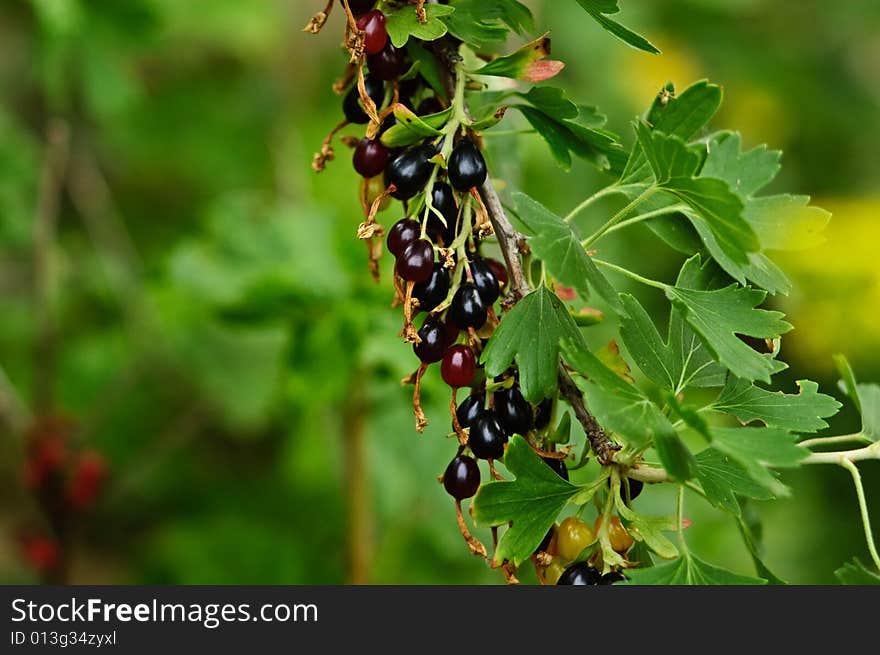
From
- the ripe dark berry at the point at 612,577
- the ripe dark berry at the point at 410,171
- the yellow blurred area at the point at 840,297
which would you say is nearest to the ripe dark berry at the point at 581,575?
the ripe dark berry at the point at 612,577

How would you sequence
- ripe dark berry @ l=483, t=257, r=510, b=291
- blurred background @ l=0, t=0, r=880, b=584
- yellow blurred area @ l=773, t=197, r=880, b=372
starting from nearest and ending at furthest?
ripe dark berry @ l=483, t=257, r=510, b=291, blurred background @ l=0, t=0, r=880, b=584, yellow blurred area @ l=773, t=197, r=880, b=372

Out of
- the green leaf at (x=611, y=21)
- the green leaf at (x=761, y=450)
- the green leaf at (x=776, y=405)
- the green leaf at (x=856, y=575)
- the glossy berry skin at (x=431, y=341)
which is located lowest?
the green leaf at (x=856, y=575)

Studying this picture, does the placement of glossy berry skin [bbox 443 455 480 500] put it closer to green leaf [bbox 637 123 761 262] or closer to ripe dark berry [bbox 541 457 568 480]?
ripe dark berry [bbox 541 457 568 480]

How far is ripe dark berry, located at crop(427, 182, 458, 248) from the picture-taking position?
493mm

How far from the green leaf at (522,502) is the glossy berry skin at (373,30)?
0.72 ft

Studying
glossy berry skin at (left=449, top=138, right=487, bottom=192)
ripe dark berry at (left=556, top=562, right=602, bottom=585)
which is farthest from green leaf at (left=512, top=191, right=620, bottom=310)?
ripe dark berry at (left=556, top=562, right=602, bottom=585)

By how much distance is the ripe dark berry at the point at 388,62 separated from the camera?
51 cm

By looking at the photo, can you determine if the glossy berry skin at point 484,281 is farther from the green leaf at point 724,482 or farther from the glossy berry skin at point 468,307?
the green leaf at point 724,482

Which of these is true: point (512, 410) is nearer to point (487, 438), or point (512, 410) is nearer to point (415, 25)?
point (487, 438)

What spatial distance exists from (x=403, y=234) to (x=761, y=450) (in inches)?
8.0

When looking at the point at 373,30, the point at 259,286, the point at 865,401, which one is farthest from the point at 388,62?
the point at 259,286

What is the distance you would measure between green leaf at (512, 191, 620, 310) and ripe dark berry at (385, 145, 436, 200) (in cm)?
5
